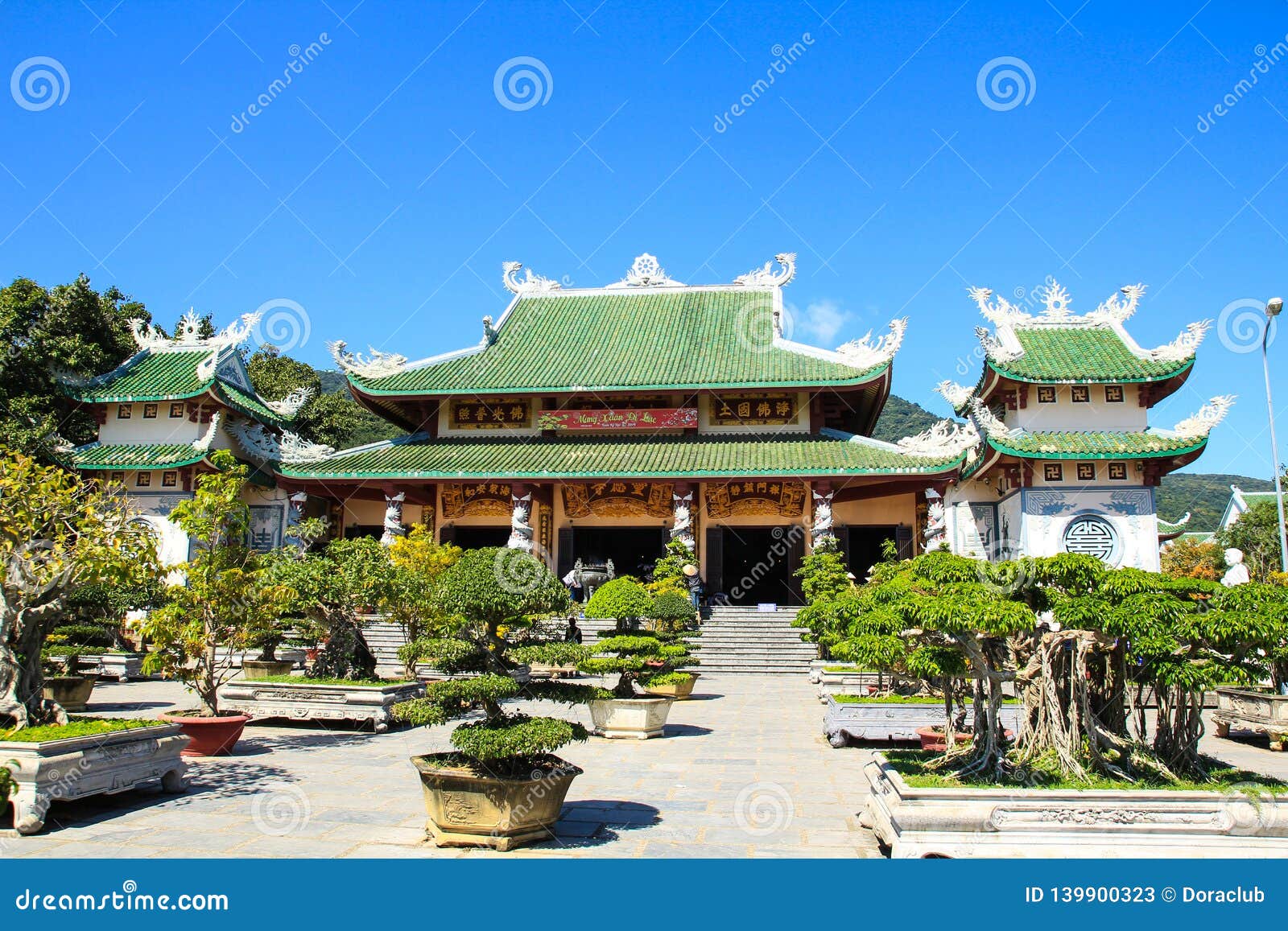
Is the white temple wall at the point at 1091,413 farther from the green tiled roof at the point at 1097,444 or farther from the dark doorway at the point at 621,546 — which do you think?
the dark doorway at the point at 621,546

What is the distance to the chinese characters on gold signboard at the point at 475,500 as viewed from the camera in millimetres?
27188

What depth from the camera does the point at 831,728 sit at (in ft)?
37.6

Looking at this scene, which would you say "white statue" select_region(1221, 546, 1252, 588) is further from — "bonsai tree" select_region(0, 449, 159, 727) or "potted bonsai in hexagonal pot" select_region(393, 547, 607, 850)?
"bonsai tree" select_region(0, 449, 159, 727)

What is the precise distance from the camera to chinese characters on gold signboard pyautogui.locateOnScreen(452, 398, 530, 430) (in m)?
27.3

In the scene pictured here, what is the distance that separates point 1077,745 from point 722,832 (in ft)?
8.78

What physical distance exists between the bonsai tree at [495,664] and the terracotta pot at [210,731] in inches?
163

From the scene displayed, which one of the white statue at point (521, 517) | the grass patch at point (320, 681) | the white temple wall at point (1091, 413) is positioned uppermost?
the white temple wall at point (1091, 413)

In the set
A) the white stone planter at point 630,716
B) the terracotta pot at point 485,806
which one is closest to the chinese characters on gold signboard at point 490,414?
the white stone planter at point 630,716

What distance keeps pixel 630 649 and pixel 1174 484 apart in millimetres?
99325

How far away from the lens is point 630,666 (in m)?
13.2

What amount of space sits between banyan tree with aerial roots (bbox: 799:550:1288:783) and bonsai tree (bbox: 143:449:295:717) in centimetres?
729

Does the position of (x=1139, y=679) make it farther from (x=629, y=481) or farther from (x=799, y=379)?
(x=629, y=481)

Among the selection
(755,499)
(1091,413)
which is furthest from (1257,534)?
(755,499)

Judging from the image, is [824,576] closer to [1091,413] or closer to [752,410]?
[1091,413]
